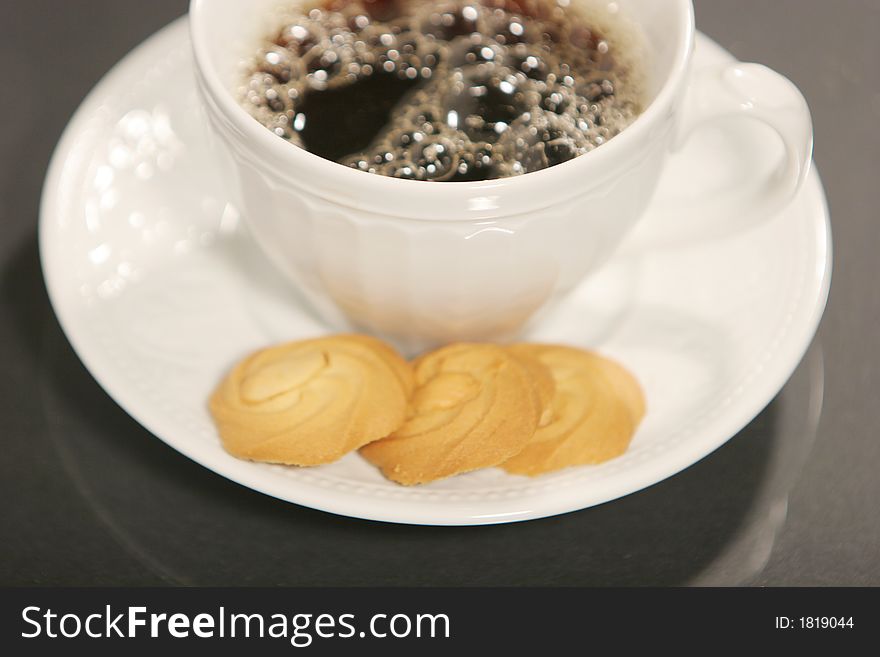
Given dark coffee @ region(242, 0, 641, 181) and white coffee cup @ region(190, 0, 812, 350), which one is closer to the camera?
white coffee cup @ region(190, 0, 812, 350)

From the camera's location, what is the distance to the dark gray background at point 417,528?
37.8 inches

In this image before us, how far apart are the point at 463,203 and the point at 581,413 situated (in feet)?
0.74

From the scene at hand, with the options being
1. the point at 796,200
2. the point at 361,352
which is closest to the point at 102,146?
the point at 361,352

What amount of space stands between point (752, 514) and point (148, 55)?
0.79 m

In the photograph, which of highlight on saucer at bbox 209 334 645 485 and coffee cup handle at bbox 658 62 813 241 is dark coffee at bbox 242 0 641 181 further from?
highlight on saucer at bbox 209 334 645 485

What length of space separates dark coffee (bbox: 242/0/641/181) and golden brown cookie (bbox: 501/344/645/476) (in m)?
0.17

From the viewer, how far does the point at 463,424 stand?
0.87 m

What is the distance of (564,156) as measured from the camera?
0.96m

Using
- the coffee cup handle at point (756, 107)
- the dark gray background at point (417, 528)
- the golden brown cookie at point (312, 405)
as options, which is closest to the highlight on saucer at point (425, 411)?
the golden brown cookie at point (312, 405)

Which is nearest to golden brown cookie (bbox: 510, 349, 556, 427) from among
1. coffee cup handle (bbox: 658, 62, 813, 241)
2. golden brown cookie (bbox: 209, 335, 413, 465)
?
golden brown cookie (bbox: 209, 335, 413, 465)

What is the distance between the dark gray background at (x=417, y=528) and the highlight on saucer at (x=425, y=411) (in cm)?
12

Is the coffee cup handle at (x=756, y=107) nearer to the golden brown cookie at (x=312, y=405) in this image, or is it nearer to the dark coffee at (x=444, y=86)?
the dark coffee at (x=444, y=86)

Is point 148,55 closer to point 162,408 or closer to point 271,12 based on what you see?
point 271,12

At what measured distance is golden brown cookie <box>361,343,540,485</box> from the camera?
0.86 m
